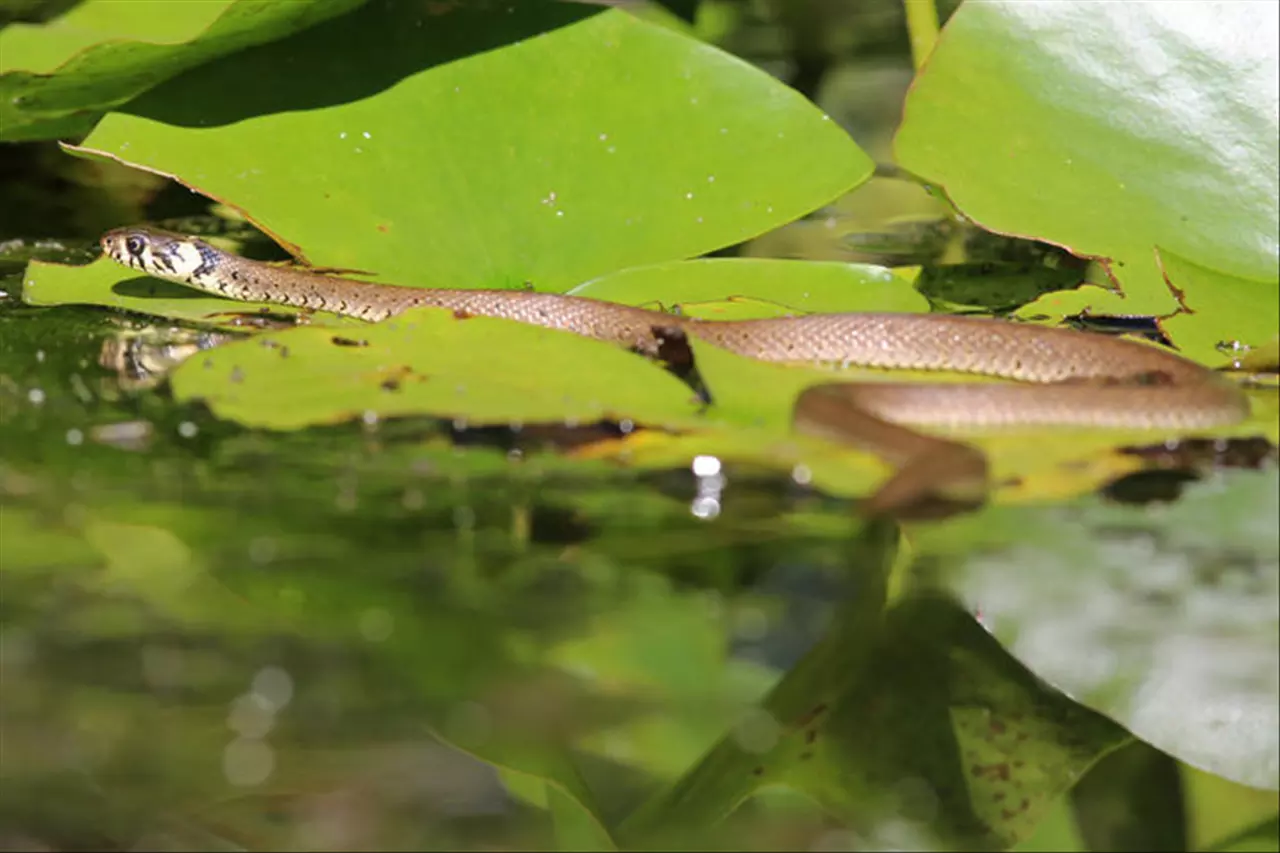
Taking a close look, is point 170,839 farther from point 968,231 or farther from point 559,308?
point 968,231

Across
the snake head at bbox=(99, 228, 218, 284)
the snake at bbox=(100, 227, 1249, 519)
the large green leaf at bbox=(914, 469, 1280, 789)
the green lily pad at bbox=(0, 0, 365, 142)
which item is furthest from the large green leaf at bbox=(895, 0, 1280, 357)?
the snake head at bbox=(99, 228, 218, 284)

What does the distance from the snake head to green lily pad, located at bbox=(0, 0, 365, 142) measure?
259 millimetres

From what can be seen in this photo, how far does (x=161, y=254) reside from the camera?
121 inches

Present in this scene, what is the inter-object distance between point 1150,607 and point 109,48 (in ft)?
6.78

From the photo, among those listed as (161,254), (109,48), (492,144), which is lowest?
(161,254)

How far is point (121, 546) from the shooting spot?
177 centimetres

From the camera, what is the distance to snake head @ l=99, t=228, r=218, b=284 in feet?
10.0

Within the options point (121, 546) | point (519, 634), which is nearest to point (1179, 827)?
point (519, 634)

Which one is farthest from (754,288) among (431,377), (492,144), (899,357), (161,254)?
(161,254)

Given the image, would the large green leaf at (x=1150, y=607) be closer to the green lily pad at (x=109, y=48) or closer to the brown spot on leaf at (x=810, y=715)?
the brown spot on leaf at (x=810, y=715)

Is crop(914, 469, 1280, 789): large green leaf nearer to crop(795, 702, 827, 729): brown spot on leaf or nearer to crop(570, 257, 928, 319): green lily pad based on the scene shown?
crop(795, 702, 827, 729): brown spot on leaf

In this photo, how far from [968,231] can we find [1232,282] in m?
1.06

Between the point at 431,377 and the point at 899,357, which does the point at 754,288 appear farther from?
the point at 431,377

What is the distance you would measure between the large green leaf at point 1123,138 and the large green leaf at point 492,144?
0.98ft
